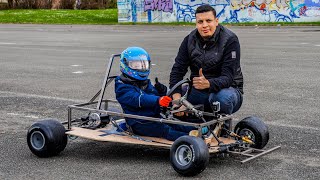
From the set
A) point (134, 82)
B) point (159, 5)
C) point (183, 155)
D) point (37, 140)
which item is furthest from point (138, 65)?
point (159, 5)

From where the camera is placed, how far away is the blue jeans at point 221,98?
629 centimetres

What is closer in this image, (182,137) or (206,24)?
(182,137)

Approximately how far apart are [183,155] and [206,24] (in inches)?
55.6

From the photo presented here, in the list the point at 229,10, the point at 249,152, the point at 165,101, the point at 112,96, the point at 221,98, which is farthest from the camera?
the point at 229,10

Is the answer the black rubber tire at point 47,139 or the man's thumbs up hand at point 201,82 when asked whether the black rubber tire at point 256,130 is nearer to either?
the man's thumbs up hand at point 201,82

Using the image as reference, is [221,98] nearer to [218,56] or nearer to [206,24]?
[218,56]

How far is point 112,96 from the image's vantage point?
10445mm

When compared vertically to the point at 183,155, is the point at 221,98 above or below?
above

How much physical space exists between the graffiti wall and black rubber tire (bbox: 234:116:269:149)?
94.3ft

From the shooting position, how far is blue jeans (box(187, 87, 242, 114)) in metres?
6.29

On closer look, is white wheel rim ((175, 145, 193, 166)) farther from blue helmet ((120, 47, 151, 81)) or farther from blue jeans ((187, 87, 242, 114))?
blue helmet ((120, 47, 151, 81))

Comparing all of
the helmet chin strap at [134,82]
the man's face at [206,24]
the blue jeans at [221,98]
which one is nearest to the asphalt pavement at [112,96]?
the blue jeans at [221,98]

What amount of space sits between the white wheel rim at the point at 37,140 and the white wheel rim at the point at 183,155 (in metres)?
1.51

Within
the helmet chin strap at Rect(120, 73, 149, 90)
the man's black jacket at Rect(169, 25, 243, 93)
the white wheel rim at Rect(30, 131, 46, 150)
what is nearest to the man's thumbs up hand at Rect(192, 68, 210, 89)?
the man's black jacket at Rect(169, 25, 243, 93)
